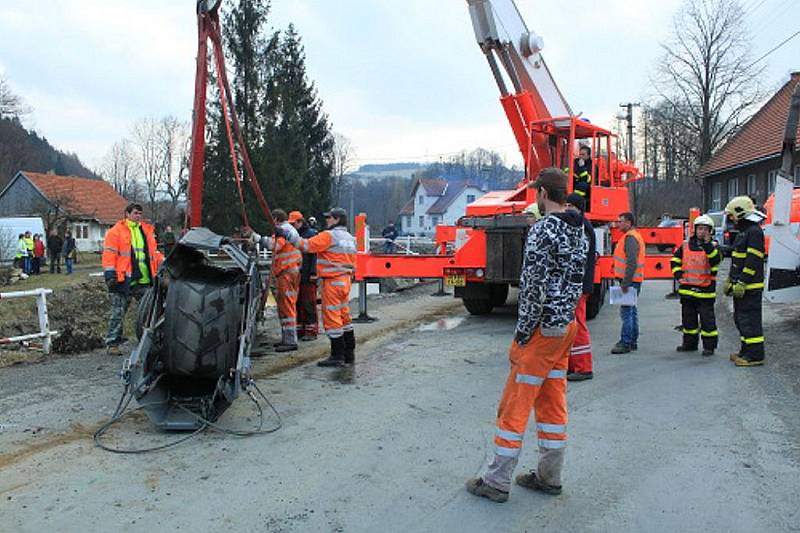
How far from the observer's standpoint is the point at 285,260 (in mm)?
8367

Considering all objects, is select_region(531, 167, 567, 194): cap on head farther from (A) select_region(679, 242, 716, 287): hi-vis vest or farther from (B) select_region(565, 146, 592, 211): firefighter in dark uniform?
(B) select_region(565, 146, 592, 211): firefighter in dark uniform

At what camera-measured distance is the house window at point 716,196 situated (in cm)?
3600

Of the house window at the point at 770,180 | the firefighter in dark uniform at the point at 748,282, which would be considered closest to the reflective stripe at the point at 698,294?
the firefighter in dark uniform at the point at 748,282

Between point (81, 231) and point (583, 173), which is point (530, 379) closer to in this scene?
point (583, 173)

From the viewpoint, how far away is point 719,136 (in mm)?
41344

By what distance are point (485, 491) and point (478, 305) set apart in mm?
7750

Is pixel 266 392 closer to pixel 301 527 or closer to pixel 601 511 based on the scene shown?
pixel 301 527

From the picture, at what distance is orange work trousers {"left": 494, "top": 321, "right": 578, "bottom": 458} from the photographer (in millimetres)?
3838

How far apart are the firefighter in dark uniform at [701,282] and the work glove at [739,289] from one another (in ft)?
1.55

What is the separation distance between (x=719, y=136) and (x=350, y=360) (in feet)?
131

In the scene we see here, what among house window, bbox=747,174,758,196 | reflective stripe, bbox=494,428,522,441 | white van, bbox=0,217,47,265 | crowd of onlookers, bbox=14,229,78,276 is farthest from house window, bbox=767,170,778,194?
white van, bbox=0,217,47,265

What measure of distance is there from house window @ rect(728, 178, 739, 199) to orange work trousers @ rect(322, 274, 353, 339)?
102 ft

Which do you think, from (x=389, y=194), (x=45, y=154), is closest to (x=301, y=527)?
(x=45, y=154)

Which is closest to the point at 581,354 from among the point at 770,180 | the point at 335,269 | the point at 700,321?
the point at 700,321
